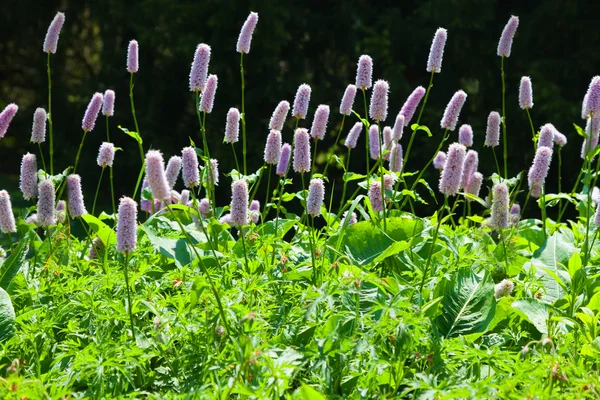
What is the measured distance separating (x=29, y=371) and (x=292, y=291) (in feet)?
2.51

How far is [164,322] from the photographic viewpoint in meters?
2.04

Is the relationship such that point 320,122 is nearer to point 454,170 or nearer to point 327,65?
point 454,170

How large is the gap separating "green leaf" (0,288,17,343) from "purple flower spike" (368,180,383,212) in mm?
1261

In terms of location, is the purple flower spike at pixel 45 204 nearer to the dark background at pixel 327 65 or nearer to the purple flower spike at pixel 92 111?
the purple flower spike at pixel 92 111

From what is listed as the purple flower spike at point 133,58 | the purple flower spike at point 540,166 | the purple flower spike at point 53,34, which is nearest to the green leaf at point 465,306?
the purple flower spike at point 540,166

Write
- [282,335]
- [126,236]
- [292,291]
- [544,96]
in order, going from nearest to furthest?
[126,236], [282,335], [292,291], [544,96]

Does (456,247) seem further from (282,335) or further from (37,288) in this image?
(37,288)

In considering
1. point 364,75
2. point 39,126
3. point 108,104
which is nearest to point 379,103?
point 364,75

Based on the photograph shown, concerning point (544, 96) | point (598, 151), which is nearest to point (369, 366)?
point (598, 151)

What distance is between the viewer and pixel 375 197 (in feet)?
9.37

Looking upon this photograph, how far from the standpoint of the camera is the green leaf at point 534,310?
2350 mm

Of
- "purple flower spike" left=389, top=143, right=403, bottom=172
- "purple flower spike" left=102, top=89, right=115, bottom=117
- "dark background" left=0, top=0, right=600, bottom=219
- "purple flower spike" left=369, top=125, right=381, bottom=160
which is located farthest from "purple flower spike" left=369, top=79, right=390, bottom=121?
"dark background" left=0, top=0, right=600, bottom=219

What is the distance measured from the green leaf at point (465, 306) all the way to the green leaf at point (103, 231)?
1192mm

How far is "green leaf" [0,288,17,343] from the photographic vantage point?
7.72 feet
